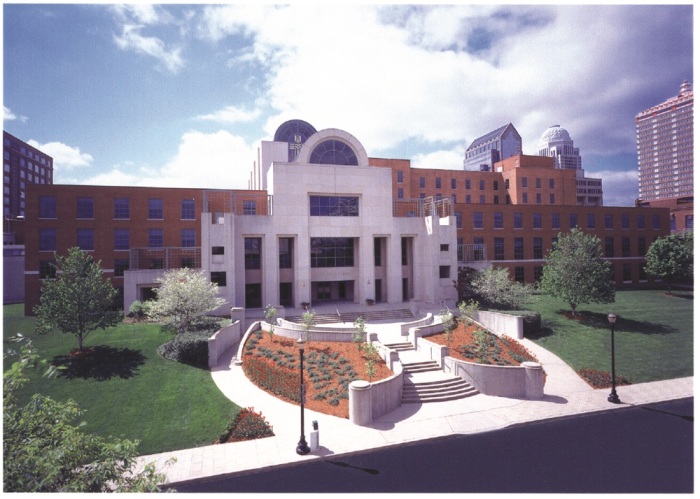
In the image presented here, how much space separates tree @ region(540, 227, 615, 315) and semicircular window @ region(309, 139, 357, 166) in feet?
68.6

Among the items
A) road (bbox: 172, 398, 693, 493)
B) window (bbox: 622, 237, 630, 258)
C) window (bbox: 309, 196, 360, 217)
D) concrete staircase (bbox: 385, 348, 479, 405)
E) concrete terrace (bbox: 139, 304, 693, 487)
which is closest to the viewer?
road (bbox: 172, 398, 693, 493)

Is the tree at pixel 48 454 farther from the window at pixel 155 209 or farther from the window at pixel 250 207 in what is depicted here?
the window at pixel 250 207

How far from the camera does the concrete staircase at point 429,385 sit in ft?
57.7

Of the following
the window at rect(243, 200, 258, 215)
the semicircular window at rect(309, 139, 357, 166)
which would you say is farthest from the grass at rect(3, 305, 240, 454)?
Result: the window at rect(243, 200, 258, 215)

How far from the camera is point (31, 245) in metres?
36.2

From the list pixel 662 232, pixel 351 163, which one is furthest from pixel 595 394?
pixel 662 232

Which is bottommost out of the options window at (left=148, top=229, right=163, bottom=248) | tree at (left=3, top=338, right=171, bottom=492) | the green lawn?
the green lawn

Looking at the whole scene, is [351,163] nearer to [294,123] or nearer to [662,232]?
[294,123]

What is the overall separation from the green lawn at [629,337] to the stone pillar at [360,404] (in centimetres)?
1411

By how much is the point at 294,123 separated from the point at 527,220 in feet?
121

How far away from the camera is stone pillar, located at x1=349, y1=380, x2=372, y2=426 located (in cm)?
1505

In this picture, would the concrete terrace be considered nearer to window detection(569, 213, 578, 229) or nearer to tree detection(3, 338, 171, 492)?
tree detection(3, 338, 171, 492)

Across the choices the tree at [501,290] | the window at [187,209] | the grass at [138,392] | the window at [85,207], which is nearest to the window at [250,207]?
the window at [187,209]

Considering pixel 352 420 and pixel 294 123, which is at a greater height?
pixel 294 123
